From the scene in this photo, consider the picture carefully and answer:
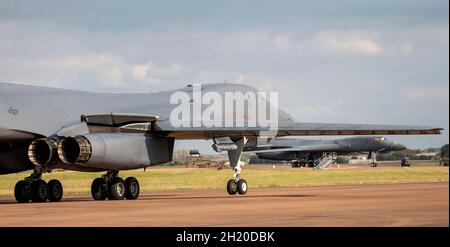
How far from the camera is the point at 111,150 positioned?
28047 mm

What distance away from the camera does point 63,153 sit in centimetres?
2770

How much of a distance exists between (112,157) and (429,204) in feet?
34.8

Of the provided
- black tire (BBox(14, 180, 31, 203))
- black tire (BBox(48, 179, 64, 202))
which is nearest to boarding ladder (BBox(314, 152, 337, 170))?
black tire (BBox(48, 179, 64, 202))


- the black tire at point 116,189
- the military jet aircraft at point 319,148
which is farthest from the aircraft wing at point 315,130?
the military jet aircraft at point 319,148

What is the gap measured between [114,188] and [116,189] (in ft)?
0.28

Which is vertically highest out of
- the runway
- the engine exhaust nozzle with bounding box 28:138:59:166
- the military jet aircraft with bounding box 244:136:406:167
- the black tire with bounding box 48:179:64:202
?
the military jet aircraft with bounding box 244:136:406:167

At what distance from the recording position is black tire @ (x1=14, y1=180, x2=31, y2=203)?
29.5 meters

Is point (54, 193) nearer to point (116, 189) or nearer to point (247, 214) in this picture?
point (116, 189)

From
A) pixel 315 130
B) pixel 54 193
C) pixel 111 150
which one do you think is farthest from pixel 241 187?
pixel 54 193

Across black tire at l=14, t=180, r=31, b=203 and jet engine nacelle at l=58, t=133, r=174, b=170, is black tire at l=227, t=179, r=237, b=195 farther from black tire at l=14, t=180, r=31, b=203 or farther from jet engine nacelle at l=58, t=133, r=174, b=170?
black tire at l=14, t=180, r=31, b=203

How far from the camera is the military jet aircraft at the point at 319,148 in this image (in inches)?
4114

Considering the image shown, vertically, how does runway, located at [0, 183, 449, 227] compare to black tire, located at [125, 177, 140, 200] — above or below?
below

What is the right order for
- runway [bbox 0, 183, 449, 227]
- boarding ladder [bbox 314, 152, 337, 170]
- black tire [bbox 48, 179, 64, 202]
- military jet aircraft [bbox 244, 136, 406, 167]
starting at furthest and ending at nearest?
military jet aircraft [bbox 244, 136, 406, 167], boarding ladder [bbox 314, 152, 337, 170], black tire [bbox 48, 179, 64, 202], runway [bbox 0, 183, 449, 227]
